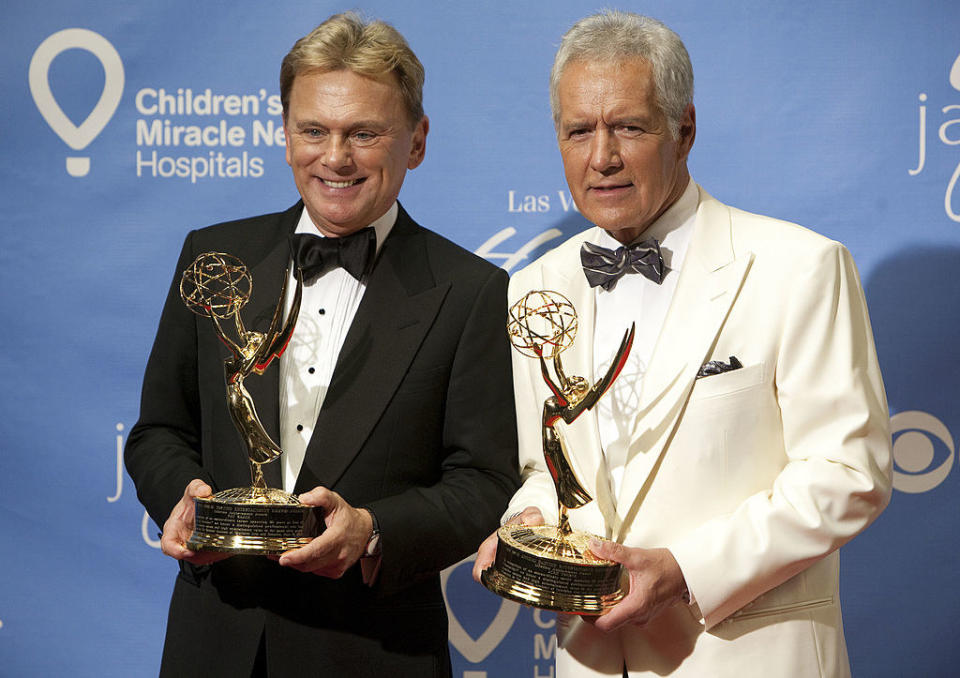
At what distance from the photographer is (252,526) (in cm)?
186

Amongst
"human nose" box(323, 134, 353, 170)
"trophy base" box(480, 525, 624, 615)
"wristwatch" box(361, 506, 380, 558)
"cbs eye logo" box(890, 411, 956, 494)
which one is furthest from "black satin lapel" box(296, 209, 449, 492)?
"cbs eye logo" box(890, 411, 956, 494)

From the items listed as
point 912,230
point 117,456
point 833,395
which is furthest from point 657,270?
point 117,456

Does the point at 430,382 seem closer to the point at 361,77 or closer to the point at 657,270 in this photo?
the point at 657,270

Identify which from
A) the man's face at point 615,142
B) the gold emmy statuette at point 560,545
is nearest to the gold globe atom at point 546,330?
the gold emmy statuette at point 560,545

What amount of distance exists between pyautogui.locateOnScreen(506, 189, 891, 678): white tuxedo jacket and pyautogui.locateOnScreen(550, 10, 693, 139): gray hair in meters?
0.28

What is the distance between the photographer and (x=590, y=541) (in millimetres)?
1787

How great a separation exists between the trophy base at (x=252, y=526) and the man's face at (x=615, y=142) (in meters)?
0.81

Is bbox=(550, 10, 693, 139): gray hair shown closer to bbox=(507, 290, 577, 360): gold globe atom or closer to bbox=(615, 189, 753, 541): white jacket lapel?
bbox=(615, 189, 753, 541): white jacket lapel

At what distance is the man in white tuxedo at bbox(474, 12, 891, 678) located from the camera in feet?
5.98

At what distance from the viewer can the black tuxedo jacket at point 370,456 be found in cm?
209

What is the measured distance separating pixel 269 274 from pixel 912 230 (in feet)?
6.04

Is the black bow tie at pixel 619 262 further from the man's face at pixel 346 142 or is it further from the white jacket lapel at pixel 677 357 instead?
the man's face at pixel 346 142

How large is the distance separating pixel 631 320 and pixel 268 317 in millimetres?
760

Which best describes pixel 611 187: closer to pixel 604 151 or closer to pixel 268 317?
pixel 604 151
